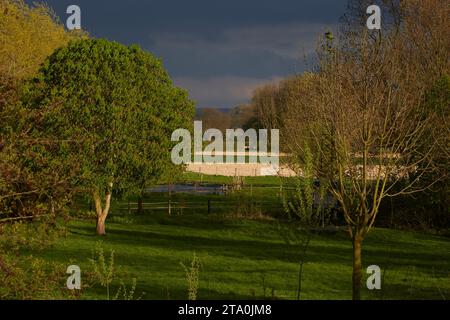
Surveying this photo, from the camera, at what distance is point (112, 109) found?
29031mm

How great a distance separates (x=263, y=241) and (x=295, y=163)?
456 inches

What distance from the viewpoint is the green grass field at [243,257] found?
1981 cm

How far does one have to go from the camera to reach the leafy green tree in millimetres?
28594

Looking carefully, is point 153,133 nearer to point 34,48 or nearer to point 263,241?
point 263,241

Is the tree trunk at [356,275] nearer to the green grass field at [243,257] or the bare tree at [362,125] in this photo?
the bare tree at [362,125]

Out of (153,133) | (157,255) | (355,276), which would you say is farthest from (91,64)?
(355,276)

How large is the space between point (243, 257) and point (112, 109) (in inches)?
356

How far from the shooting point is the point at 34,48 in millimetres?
51438

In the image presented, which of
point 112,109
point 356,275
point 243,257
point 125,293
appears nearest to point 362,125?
point 356,275

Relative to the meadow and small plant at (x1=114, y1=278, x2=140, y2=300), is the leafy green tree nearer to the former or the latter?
the meadow

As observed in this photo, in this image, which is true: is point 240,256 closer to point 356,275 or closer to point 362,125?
point 362,125

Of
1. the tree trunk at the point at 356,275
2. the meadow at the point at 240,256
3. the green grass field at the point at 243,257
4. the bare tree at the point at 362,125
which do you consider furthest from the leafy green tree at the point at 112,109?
the tree trunk at the point at 356,275

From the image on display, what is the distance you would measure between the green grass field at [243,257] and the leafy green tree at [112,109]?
10.6 feet

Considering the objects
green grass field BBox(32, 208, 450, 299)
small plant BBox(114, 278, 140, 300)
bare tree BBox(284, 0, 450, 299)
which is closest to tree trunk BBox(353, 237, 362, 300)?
bare tree BBox(284, 0, 450, 299)
